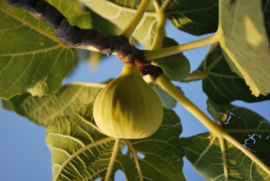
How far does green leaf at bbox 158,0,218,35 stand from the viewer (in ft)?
2.10

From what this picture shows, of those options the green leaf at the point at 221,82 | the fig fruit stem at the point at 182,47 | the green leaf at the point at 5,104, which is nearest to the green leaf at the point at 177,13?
the green leaf at the point at 221,82

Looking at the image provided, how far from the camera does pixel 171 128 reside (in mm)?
726

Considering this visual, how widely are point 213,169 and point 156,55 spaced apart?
0.44 metres

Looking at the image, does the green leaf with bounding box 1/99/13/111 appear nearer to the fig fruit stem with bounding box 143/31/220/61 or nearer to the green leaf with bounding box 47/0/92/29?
the green leaf with bounding box 47/0/92/29

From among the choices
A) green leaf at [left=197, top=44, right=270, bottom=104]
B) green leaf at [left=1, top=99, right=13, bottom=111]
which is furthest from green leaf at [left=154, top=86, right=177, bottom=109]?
green leaf at [left=1, top=99, right=13, bottom=111]

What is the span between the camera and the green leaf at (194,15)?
0.64 metres

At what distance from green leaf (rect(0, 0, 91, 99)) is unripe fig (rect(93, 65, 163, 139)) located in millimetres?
277

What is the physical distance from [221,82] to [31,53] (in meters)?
0.63

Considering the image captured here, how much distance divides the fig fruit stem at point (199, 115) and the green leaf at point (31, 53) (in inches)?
12.0

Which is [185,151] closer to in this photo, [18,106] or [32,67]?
[32,67]

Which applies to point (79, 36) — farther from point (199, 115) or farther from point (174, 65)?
point (199, 115)

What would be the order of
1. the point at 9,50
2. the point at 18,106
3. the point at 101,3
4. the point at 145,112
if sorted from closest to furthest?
the point at 145,112, the point at 9,50, the point at 101,3, the point at 18,106

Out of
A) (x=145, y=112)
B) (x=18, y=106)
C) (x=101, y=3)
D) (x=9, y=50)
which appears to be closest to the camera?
(x=145, y=112)

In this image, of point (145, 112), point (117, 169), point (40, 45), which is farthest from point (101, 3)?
point (117, 169)
